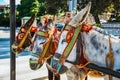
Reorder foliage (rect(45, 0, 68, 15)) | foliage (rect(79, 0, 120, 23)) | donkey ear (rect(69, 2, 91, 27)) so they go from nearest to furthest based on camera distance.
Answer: donkey ear (rect(69, 2, 91, 27)) < foliage (rect(79, 0, 120, 23)) < foliage (rect(45, 0, 68, 15))

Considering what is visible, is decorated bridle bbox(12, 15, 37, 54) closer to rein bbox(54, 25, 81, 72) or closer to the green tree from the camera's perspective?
rein bbox(54, 25, 81, 72)

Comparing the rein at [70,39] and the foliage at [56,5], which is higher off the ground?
the rein at [70,39]

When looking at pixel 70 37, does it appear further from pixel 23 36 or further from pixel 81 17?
pixel 23 36

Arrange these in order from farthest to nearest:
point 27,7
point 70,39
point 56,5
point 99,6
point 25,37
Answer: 1. point 27,7
2. point 56,5
3. point 99,6
4. point 25,37
5. point 70,39

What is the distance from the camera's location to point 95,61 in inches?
182

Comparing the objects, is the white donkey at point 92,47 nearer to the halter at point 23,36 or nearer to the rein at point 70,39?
the rein at point 70,39

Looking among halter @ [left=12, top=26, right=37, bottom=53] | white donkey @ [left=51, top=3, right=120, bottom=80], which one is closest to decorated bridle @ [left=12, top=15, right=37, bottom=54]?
halter @ [left=12, top=26, right=37, bottom=53]

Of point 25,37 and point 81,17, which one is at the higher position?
point 81,17

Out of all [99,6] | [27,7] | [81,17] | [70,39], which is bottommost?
[27,7]

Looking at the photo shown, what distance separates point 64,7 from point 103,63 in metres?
27.6

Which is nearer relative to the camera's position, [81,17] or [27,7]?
[81,17]

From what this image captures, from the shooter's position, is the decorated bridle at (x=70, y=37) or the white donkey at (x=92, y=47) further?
the decorated bridle at (x=70, y=37)

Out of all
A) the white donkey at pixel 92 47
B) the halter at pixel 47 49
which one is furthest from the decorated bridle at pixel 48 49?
the white donkey at pixel 92 47

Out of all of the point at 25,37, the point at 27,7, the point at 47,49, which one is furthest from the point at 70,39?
the point at 27,7
